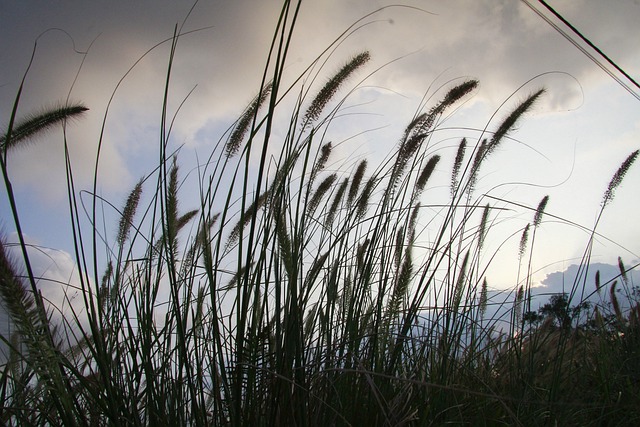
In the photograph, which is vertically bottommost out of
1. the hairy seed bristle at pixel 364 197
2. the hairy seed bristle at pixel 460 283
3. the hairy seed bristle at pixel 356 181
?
the hairy seed bristle at pixel 460 283

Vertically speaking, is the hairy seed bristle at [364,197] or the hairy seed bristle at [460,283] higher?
the hairy seed bristle at [364,197]

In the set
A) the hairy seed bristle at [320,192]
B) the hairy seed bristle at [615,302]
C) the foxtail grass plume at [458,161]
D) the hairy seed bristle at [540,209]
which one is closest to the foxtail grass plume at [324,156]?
the hairy seed bristle at [320,192]

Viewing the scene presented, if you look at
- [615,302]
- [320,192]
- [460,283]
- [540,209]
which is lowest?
[460,283]

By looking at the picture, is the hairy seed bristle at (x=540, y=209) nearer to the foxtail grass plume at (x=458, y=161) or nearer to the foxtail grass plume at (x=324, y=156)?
the foxtail grass plume at (x=458, y=161)

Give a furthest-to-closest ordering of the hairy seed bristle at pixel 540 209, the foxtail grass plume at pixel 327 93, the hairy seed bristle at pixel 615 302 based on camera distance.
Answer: the hairy seed bristle at pixel 615 302, the hairy seed bristle at pixel 540 209, the foxtail grass plume at pixel 327 93

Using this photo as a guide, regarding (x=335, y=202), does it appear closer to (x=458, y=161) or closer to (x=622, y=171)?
(x=458, y=161)

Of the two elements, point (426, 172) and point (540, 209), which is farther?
point (540, 209)

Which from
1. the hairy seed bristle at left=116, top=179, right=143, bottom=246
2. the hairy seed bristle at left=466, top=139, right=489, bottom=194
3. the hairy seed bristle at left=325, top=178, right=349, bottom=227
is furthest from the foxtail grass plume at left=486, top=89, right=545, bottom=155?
the hairy seed bristle at left=116, top=179, right=143, bottom=246

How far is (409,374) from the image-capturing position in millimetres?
2316

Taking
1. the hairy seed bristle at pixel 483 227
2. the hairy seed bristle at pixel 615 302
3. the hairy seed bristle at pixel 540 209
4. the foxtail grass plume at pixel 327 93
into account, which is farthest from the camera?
the hairy seed bristle at pixel 615 302

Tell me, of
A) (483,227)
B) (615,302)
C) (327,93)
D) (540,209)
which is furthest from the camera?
(615,302)

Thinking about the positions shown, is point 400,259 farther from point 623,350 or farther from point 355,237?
point 623,350

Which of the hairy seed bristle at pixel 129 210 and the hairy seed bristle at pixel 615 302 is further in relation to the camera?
the hairy seed bristle at pixel 615 302

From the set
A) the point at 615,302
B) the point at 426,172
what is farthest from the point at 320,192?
the point at 615,302
